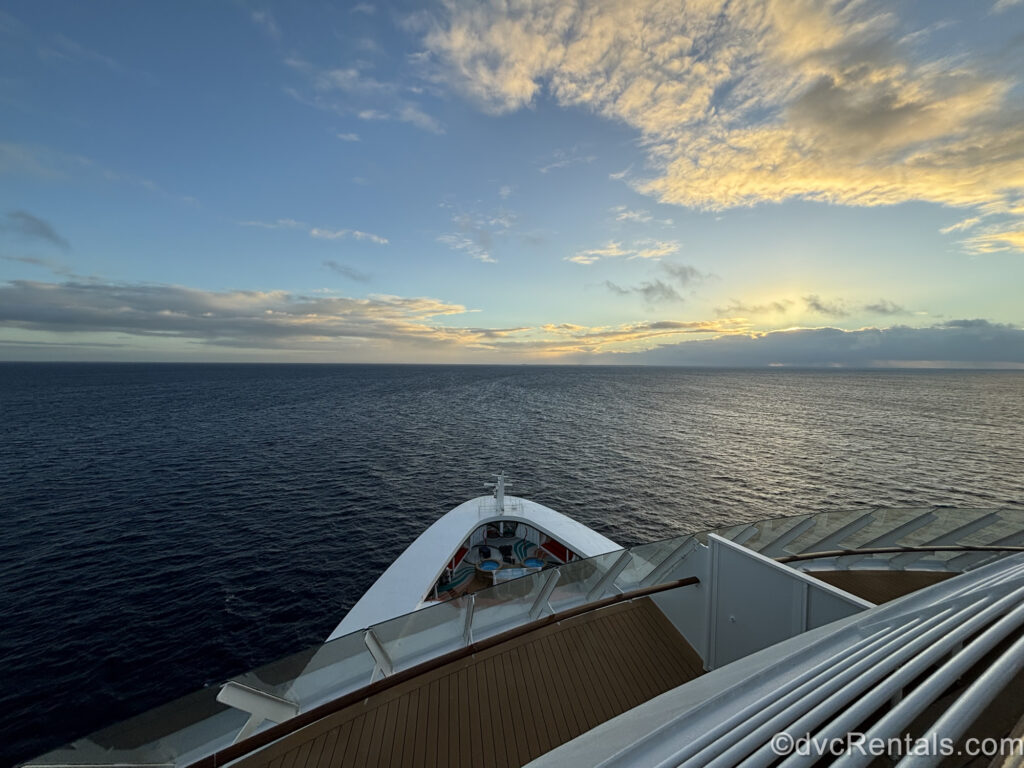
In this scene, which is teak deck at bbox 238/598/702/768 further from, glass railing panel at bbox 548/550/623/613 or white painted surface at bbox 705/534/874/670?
white painted surface at bbox 705/534/874/670

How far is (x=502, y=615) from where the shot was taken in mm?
7055

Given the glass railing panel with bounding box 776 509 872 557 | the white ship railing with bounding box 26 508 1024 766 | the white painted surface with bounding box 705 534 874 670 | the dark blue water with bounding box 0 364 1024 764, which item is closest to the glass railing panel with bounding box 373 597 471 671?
the white ship railing with bounding box 26 508 1024 766

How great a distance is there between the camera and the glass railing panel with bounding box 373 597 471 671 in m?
5.99

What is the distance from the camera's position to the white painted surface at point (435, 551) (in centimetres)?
1234

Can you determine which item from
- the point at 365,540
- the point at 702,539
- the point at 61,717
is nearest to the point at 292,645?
the point at 61,717

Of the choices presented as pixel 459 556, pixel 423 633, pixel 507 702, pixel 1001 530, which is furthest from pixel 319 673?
pixel 1001 530

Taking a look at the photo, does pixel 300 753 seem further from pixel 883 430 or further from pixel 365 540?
pixel 883 430

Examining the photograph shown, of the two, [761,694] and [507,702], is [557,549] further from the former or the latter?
[761,694]

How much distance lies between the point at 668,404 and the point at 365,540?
77.7 metres

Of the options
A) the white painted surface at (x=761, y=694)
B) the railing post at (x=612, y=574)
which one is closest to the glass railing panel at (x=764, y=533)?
the railing post at (x=612, y=574)

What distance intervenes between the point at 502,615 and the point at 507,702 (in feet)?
4.93

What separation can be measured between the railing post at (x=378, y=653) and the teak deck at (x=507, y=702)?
283mm

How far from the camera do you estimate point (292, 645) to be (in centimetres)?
1614

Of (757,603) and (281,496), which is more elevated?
(757,603)
